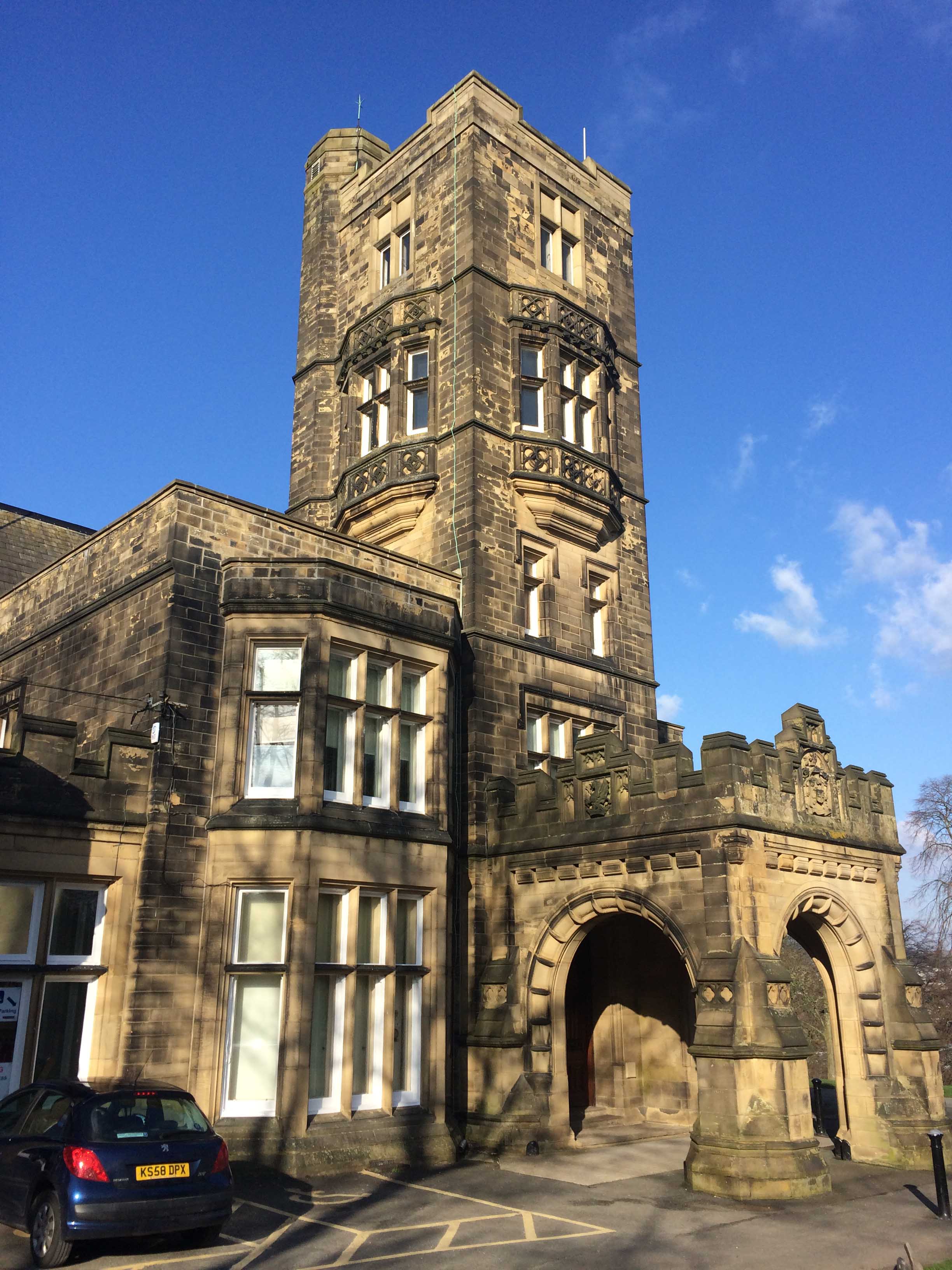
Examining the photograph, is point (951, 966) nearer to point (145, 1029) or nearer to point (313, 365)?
point (313, 365)

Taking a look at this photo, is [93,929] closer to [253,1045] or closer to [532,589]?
[253,1045]

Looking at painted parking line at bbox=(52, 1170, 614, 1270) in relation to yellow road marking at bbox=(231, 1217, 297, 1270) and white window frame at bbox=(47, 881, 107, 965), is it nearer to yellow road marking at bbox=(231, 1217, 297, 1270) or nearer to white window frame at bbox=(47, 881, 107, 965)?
yellow road marking at bbox=(231, 1217, 297, 1270)

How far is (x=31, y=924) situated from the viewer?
1366cm

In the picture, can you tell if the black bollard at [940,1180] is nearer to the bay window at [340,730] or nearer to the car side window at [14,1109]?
the bay window at [340,730]

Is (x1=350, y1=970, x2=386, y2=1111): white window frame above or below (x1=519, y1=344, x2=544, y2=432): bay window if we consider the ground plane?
below

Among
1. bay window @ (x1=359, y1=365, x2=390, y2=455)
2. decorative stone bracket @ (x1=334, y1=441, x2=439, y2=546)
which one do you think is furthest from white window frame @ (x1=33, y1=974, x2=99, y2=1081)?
bay window @ (x1=359, y1=365, x2=390, y2=455)

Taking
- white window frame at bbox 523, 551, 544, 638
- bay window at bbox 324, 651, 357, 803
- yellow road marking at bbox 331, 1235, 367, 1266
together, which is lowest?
yellow road marking at bbox 331, 1235, 367, 1266

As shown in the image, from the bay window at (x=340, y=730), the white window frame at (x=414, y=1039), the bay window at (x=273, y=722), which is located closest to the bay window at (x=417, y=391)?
the bay window at (x=340, y=730)

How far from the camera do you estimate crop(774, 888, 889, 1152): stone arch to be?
16031 mm

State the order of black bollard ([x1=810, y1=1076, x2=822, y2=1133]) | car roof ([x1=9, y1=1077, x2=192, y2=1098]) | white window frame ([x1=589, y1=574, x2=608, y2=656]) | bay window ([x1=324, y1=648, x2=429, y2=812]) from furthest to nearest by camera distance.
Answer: white window frame ([x1=589, y1=574, x2=608, y2=656]) < black bollard ([x1=810, y1=1076, x2=822, y2=1133]) < bay window ([x1=324, y1=648, x2=429, y2=812]) < car roof ([x1=9, y1=1077, x2=192, y2=1098])

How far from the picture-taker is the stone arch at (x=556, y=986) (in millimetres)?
16422

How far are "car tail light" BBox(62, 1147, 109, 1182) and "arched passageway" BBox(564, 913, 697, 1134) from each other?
11.7 metres

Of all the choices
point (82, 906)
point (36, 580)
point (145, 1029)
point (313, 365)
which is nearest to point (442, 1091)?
point (145, 1029)

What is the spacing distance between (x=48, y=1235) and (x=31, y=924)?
5.27 m
